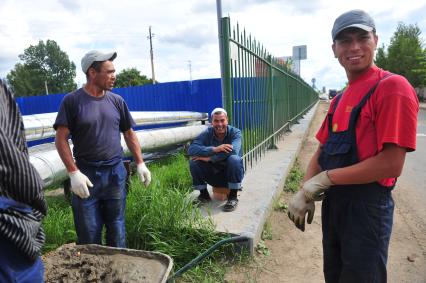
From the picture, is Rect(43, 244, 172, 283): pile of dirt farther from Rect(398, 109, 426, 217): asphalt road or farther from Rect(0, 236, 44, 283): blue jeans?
Rect(398, 109, 426, 217): asphalt road

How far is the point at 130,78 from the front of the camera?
52.4m

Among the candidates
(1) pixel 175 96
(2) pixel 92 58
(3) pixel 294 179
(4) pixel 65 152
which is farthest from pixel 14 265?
(1) pixel 175 96

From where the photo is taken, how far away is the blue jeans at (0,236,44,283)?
44.4 inches

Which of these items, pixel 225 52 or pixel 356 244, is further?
pixel 225 52

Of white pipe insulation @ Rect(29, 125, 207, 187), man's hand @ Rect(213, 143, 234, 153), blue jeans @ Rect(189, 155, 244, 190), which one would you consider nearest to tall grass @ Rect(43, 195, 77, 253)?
white pipe insulation @ Rect(29, 125, 207, 187)

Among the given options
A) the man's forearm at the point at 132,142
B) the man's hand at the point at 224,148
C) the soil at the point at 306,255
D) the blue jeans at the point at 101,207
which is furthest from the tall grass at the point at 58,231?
the man's hand at the point at 224,148

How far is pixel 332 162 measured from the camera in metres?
1.92

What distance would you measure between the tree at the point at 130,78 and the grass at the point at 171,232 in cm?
4922

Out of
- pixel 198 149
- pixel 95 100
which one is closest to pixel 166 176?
pixel 198 149

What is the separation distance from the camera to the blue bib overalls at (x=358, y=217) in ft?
5.77

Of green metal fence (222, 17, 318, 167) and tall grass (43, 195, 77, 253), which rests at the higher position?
green metal fence (222, 17, 318, 167)

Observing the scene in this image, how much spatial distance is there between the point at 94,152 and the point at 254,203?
2.14 meters

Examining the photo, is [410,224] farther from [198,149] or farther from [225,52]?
[225,52]

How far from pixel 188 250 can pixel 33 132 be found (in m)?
2.78
